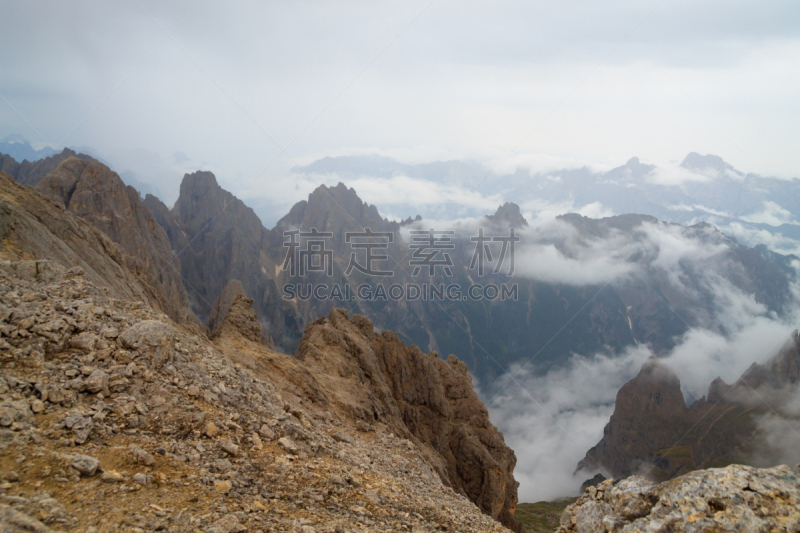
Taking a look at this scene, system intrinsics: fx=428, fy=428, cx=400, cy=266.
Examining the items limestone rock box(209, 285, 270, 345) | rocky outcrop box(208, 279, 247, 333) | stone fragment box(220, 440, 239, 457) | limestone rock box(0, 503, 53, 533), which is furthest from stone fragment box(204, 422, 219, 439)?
rocky outcrop box(208, 279, 247, 333)

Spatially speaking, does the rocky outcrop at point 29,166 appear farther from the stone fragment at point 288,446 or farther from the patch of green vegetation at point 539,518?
the patch of green vegetation at point 539,518

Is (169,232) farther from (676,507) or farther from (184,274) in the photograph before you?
(676,507)

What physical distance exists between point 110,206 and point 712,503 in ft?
403

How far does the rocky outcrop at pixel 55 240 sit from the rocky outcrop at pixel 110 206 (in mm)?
56892

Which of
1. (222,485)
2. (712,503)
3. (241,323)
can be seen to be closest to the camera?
(712,503)

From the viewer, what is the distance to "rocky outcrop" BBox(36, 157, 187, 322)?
307 ft

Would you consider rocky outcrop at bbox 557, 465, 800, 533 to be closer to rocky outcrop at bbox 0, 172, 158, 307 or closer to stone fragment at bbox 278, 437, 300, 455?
stone fragment at bbox 278, 437, 300, 455

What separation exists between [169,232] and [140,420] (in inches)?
7630

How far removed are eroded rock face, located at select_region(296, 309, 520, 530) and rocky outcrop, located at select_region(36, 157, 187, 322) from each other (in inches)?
2225

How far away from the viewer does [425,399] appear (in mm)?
56062

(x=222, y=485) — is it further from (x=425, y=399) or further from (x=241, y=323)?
(x=425, y=399)

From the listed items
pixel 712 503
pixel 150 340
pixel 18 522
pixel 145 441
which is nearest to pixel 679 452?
pixel 712 503

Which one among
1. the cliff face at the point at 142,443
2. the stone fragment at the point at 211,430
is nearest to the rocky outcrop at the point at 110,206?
the cliff face at the point at 142,443

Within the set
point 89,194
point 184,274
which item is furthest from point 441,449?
point 184,274
